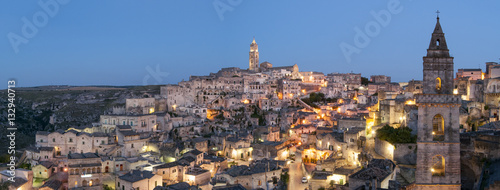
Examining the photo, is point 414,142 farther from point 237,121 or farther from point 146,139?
point 237,121

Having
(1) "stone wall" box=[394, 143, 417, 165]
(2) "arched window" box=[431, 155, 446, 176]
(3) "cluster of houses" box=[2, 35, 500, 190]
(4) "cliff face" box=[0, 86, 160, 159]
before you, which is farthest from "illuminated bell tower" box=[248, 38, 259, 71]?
(2) "arched window" box=[431, 155, 446, 176]

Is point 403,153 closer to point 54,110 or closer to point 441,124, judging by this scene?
point 441,124

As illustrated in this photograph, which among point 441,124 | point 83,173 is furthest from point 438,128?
point 83,173

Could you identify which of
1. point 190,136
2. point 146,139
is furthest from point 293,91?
point 146,139

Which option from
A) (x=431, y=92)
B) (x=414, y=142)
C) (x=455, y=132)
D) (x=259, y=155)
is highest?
(x=431, y=92)

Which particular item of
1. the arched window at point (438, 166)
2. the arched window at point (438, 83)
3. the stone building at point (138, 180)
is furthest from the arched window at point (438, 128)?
the stone building at point (138, 180)

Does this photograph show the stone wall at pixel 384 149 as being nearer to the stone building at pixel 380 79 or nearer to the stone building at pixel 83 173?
the stone building at pixel 83 173
